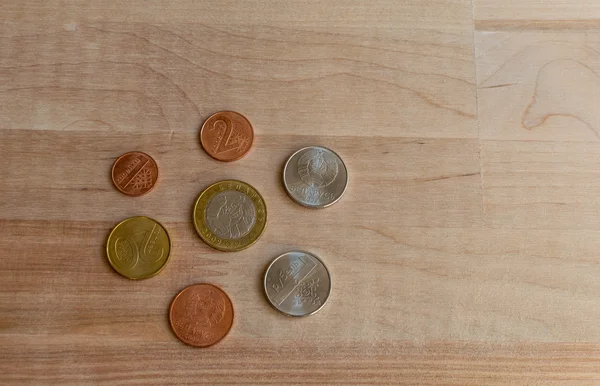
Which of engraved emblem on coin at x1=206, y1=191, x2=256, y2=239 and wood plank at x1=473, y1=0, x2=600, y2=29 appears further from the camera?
wood plank at x1=473, y1=0, x2=600, y2=29

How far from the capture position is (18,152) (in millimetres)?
956

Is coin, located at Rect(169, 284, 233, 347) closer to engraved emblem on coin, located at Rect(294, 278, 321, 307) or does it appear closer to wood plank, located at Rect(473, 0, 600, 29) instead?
engraved emblem on coin, located at Rect(294, 278, 321, 307)

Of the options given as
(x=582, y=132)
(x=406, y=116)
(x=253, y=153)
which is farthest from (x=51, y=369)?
(x=582, y=132)

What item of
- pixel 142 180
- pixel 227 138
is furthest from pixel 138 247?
pixel 227 138

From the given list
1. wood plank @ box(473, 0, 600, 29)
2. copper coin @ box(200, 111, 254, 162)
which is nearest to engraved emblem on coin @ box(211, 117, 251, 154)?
copper coin @ box(200, 111, 254, 162)

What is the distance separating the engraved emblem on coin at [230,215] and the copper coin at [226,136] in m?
0.07

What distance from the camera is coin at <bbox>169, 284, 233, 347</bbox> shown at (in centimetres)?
89

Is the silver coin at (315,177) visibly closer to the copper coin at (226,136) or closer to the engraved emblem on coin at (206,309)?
the copper coin at (226,136)

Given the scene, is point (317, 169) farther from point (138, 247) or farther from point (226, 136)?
point (138, 247)

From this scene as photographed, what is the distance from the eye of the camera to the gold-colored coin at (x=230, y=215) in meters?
0.92

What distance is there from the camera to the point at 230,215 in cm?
93

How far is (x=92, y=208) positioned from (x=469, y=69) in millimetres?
681

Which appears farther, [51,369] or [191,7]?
[191,7]

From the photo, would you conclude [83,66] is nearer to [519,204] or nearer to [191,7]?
[191,7]
